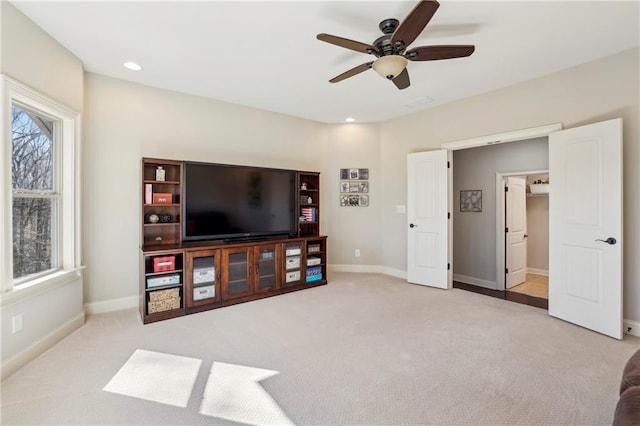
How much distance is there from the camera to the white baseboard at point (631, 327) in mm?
2838

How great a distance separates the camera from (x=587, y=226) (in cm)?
302

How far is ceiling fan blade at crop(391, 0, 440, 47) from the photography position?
5.78 ft

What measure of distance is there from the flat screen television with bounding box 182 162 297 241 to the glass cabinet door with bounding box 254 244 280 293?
27 centimetres

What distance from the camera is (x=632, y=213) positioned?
2873 millimetres

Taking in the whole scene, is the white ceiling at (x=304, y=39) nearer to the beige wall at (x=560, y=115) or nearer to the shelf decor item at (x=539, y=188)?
the beige wall at (x=560, y=115)

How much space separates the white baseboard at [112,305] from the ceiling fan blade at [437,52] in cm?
401

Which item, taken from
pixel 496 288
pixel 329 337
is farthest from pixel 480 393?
pixel 496 288

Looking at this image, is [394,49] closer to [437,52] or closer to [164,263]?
[437,52]

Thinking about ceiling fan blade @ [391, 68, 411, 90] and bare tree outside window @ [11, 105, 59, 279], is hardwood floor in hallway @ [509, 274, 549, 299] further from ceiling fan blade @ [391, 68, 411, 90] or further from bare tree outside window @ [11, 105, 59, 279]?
bare tree outside window @ [11, 105, 59, 279]

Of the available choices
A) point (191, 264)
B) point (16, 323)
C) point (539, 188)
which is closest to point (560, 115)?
point (539, 188)

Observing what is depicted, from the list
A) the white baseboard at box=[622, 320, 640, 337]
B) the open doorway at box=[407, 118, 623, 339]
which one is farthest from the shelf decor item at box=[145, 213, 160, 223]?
the white baseboard at box=[622, 320, 640, 337]

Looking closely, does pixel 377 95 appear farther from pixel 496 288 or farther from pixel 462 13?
pixel 496 288

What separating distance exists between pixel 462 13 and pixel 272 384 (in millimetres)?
3150

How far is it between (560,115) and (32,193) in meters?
5.38
